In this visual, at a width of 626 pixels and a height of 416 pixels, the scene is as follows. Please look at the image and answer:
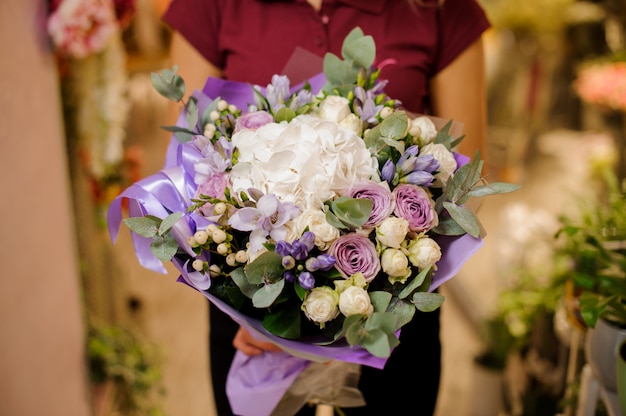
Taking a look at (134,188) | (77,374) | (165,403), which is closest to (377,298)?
(134,188)

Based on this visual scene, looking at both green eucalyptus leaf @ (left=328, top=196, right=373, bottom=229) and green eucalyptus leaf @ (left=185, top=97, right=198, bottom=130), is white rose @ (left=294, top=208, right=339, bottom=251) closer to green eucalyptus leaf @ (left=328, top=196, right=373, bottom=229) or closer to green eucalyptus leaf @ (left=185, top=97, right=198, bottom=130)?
green eucalyptus leaf @ (left=328, top=196, right=373, bottom=229)

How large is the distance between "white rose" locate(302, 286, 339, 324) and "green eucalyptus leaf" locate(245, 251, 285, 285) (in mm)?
56

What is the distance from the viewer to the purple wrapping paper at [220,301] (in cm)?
93

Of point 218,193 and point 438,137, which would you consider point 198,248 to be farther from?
point 438,137

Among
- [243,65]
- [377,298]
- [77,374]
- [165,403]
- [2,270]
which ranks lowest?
[165,403]

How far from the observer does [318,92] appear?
112 centimetres

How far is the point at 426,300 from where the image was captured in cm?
88

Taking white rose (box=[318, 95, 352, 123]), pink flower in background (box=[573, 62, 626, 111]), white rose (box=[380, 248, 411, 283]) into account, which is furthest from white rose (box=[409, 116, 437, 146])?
pink flower in background (box=[573, 62, 626, 111])

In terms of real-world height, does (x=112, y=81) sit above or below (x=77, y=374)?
above

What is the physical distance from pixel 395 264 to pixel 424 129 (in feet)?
0.88

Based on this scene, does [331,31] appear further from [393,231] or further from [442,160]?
[393,231]

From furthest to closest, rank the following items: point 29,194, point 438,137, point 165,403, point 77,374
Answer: point 165,403, point 77,374, point 29,194, point 438,137

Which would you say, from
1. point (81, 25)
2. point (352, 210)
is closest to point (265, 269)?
point (352, 210)

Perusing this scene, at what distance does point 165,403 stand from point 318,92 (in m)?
1.88
